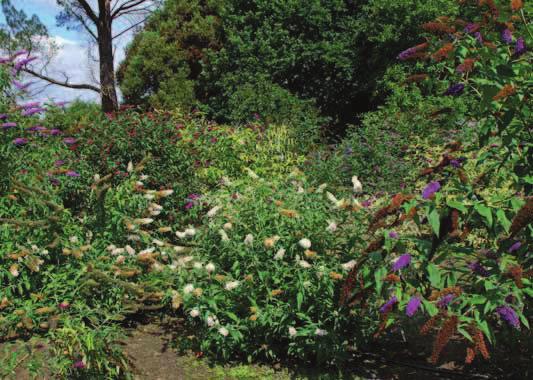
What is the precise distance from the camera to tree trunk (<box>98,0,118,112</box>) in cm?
1455

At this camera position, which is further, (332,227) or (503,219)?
(332,227)

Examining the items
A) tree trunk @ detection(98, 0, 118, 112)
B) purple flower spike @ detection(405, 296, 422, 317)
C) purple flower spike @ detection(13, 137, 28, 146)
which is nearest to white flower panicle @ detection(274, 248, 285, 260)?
purple flower spike @ detection(405, 296, 422, 317)

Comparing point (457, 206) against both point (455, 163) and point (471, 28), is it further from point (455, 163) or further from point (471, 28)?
point (471, 28)

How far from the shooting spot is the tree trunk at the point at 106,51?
14.5 metres

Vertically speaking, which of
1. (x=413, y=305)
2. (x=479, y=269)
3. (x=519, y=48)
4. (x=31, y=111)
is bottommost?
(x=413, y=305)

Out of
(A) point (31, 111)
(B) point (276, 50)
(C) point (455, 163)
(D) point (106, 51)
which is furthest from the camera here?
(B) point (276, 50)

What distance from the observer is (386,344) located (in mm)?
4254

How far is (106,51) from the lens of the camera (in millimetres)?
14711

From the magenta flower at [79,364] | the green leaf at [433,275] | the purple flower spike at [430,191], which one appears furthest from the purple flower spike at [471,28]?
the magenta flower at [79,364]

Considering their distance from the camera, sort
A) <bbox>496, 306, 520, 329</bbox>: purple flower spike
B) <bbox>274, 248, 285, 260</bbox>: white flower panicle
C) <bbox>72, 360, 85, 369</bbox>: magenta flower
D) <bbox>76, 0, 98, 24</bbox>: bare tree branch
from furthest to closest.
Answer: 1. <bbox>76, 0, 98, 24</bbox>: bare tree branch
2. <bbox>274, 248, 285, 260</bbox>: white flower panicle
3. <bbox>72, 360, 85, 369</bbox>: magenta flower
4. <bbox>496, 306, 520, 329</bbox>: purple flower spike

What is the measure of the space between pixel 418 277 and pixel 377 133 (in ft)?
19.2

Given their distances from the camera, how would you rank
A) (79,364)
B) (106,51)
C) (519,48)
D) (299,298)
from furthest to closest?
(106,51) → (299,298) → (79,364) → (519,48)

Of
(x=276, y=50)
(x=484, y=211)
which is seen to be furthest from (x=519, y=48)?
(x=276, y=50)

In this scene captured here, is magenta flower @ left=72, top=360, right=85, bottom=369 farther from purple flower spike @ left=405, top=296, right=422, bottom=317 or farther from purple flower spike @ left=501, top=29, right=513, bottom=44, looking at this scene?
purple flower spike @ left=501, top=29, right=513, bottom=44
